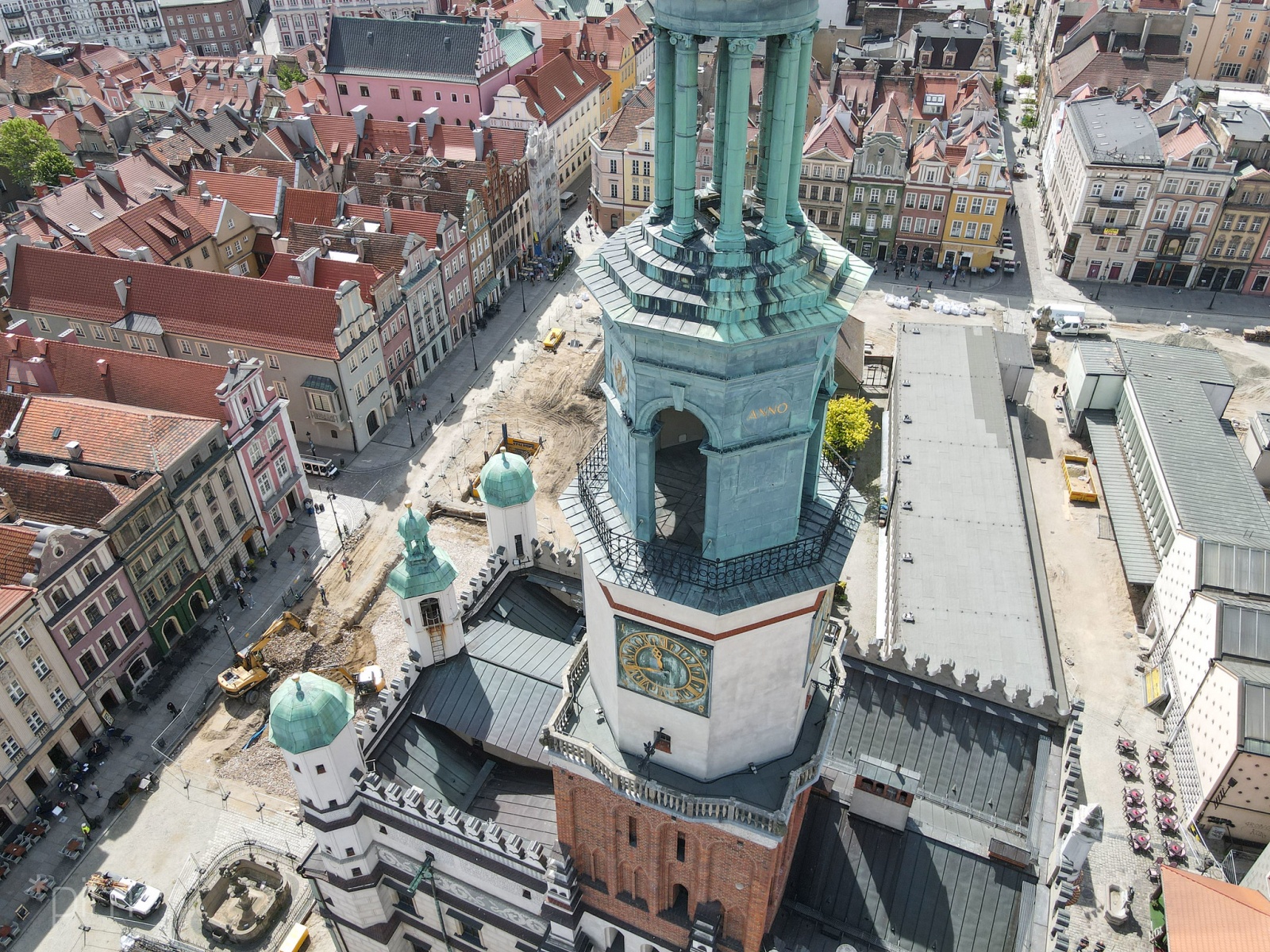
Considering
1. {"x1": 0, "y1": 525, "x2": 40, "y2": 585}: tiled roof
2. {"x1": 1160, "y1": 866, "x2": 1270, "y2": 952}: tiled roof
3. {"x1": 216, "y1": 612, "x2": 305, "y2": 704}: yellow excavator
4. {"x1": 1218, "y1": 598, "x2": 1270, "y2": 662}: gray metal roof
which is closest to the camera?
{"x1": 1160, "y1": 866, "x2": 1270, "y2": 952}: tiled roof

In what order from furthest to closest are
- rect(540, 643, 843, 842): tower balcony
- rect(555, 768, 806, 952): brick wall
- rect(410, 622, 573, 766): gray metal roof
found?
rect(410, 622, 573, 766): gray metal roof, rect(555, 768, 806, 952): brick wall, rect(540, 643, 843, 842): tower balcony

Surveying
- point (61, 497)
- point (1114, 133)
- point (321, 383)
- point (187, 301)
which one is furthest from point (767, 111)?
point (1114, 133)

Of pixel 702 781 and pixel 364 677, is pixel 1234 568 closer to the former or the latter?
pixel 702 781

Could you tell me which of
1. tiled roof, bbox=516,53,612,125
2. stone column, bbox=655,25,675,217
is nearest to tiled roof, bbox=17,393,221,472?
stone column, bbox=655,25,675,217

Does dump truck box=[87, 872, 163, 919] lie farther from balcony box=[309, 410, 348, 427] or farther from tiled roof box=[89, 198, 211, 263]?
tiled roof box=[89, 198, 211, 263]

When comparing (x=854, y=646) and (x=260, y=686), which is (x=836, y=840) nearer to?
(x=854, y=646)

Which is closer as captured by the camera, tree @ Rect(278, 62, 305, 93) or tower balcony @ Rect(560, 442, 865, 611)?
tower balcony @ Rect(560, 442, 865, 611)

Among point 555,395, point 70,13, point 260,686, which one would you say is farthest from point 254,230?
point 70,13
